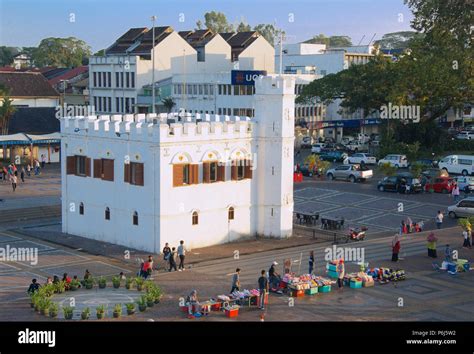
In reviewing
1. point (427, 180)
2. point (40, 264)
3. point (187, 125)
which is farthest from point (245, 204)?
point (427, 180)

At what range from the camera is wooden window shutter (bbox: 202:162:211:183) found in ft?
136

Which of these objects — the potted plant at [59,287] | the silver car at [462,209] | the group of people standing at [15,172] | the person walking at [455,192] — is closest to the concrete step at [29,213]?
the group of people standing at [15,172]

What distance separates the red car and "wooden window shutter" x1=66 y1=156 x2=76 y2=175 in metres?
27.9

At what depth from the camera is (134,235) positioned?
4106cm

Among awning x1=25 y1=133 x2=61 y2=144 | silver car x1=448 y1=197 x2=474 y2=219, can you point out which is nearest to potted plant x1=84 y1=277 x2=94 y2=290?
Result: silver car x1=448 y1=197 x2=474 y2=219

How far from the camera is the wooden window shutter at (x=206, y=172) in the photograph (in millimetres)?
41556

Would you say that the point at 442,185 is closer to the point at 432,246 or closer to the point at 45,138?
the point at 432,246

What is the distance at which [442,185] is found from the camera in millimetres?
59281

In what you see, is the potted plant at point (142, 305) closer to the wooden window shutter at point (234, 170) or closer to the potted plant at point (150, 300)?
the potted plant at point (150, 300)

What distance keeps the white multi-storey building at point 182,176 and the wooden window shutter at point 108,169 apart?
2.1 inches

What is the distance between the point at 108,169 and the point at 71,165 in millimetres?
3511

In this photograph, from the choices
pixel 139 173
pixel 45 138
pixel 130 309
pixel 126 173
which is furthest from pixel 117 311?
pixel 45 138
